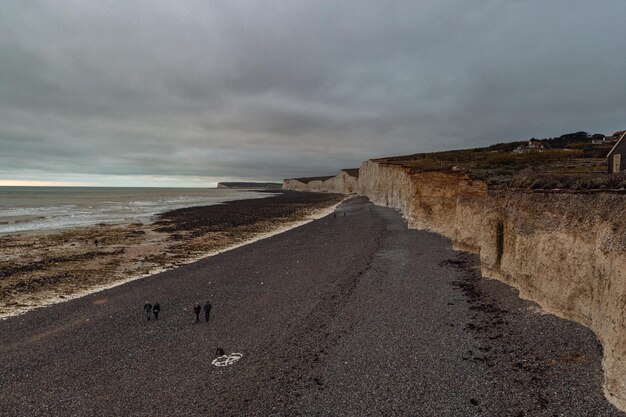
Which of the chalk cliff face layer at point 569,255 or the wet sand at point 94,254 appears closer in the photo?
the chalk cliff face layer at point 569,255

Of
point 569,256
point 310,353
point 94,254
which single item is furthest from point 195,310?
point 94,254

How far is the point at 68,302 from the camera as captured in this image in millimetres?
18844

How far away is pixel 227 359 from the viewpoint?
12.1 m

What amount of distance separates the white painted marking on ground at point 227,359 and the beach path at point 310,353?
0.13 feet

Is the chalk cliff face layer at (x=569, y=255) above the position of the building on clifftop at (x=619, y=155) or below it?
below

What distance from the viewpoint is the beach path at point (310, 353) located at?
947 centimetres

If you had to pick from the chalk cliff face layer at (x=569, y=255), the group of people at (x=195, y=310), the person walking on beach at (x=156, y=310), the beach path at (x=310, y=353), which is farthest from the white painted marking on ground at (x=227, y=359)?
the chalk cliff face layer at (x=569, y=255)

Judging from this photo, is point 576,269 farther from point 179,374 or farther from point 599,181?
point 179,374

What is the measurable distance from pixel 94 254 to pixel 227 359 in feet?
82.1

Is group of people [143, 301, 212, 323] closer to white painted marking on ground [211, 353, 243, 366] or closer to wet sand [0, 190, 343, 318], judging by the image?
white painted marking on ground [211, 353, 243, 366]

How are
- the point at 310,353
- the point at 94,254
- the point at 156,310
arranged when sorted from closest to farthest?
the point at 310,353 < the point at 156,310 < the point at 94,254

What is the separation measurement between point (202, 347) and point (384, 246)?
63.9ft

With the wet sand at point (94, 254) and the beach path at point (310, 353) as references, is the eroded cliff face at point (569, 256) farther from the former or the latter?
the wet sand at point (94, 254)

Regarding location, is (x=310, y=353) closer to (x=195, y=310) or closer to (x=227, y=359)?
(x=227, y=359)
